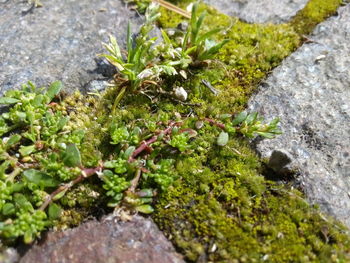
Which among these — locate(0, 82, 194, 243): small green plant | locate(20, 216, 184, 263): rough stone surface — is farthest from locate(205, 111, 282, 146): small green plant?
locate(20, 216, 184, 263): rough stone surface

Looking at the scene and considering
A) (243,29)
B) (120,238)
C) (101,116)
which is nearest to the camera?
(120,238)

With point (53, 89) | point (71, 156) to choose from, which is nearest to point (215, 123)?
point (71, 156)

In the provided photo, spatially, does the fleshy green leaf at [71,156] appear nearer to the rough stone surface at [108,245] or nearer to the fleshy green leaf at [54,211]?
the fleshy green leaf at [54,211]

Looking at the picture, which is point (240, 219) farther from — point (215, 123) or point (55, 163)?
point (55, 163)

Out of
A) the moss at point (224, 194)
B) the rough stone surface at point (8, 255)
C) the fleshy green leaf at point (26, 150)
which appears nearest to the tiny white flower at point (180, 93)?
the moss at point (224, 194)

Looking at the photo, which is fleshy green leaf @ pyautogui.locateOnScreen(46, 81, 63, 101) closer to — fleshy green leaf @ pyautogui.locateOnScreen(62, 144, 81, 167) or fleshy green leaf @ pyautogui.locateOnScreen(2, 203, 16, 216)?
fleshy green leaf @ pyautogui.locateOnScreen(62, 144, 81, 167)

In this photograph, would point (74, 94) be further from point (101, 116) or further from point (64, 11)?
point (64, 11)

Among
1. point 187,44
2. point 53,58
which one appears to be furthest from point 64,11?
point 187,44
